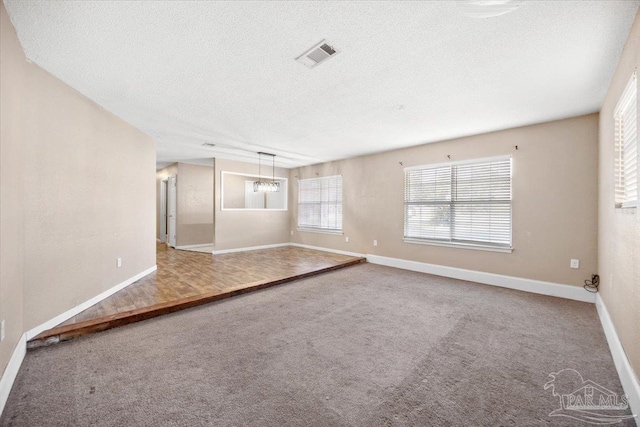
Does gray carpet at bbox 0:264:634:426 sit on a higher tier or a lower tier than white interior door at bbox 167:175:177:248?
lower

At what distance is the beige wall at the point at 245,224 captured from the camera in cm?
669

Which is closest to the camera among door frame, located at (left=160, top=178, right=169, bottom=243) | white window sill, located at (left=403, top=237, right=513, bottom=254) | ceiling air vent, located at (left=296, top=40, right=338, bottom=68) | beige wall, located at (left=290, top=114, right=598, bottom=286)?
ceiling air vent, located at (left=296, top=40, right=338, bottom=68)

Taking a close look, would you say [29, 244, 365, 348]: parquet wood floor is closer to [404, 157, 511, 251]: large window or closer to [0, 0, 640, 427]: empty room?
[0, 0, 640, 427]: empty room

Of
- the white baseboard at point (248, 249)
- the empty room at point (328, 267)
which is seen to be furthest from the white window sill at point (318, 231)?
the empty room at point (328, 267)

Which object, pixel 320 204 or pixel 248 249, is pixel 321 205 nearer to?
pixel 320 204

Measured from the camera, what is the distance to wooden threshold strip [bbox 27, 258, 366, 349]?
239 cm

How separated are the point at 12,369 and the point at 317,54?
10.7ft

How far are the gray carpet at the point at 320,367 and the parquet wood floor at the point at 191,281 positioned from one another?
147mm

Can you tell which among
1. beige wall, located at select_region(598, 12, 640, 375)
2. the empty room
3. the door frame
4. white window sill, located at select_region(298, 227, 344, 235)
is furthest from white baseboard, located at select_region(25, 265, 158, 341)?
beige wall, located at select_region(598, 12, 640, 375)

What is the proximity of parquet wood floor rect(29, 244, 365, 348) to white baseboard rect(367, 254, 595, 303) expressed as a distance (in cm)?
116

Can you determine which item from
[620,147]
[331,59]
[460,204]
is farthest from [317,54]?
[460,204]

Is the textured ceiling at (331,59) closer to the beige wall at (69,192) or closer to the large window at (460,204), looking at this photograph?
the beige wall at (69,192)

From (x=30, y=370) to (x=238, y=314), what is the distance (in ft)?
5.43

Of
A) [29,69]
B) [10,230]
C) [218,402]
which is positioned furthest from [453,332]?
[29,69]
